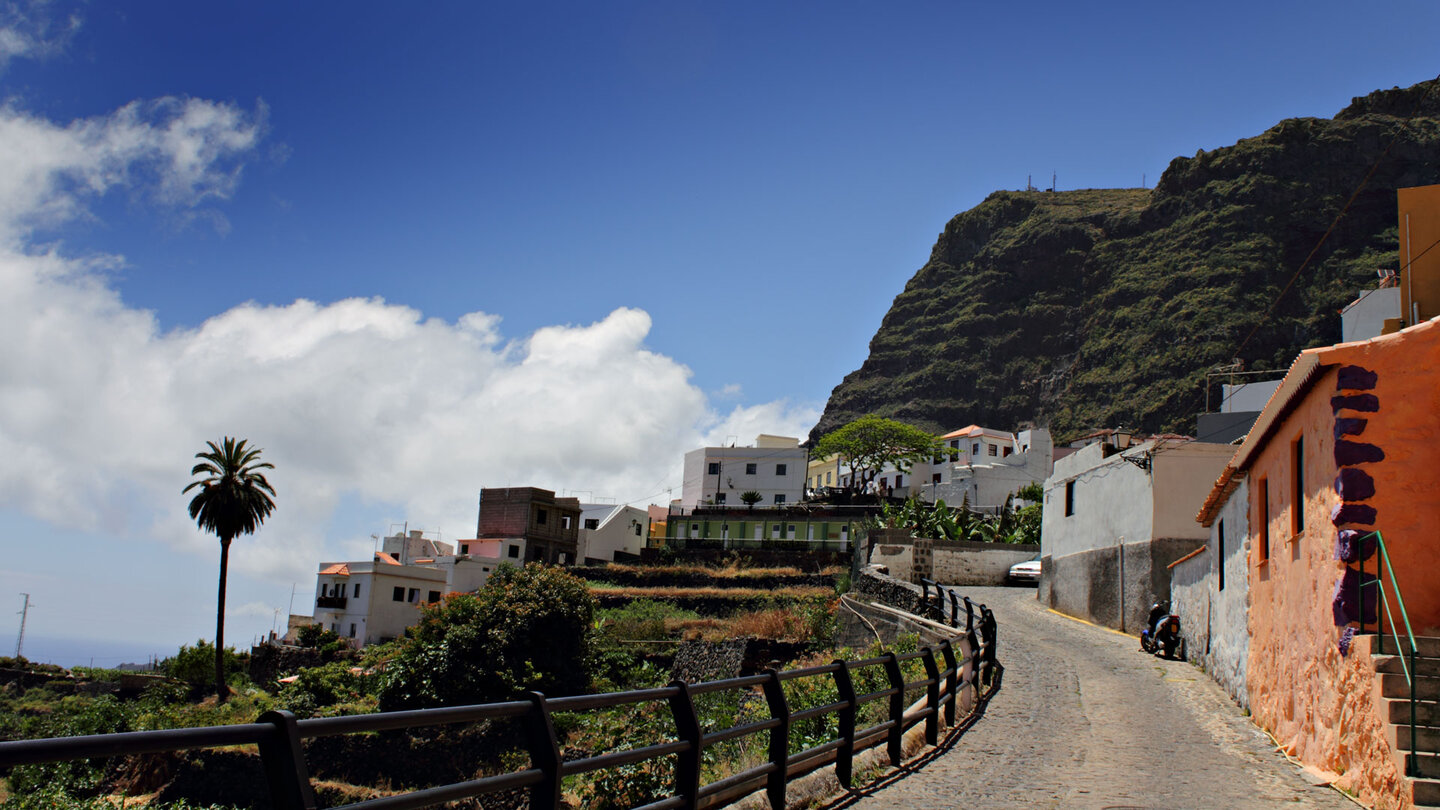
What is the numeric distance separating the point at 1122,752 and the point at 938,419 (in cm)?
14187

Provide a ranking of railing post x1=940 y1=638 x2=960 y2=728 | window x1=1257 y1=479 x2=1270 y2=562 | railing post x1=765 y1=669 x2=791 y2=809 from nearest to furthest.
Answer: railing post x1=765 y1=669 x2=791 y2=809
railing post x1=940 y1=638 x2=960 y2=728
window x1=1257 y1=479 x2=1270 y2=562

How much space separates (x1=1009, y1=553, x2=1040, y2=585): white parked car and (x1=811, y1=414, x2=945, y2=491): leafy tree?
43537 millimetres

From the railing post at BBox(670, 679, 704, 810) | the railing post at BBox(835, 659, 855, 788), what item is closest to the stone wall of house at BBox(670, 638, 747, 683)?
the railing post at BBox(835, 659, 855, 788)

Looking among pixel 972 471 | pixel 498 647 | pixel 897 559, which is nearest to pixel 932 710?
pixel 498 647

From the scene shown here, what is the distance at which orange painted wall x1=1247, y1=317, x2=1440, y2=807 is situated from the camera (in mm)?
8461

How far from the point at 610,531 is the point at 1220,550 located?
61070 mm

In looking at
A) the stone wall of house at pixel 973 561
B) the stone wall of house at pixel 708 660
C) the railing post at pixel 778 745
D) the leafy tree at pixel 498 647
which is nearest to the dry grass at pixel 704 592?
the stone wall of house at pixel 973 561

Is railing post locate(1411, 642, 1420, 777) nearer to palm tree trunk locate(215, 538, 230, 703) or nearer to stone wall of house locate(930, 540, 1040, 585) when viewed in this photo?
stone wall of house locate(930, 540, 1040, 585)

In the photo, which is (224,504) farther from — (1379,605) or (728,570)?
(1379,605)

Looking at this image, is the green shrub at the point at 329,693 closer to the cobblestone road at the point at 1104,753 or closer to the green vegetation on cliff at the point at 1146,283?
the cobblestone road at the point at 1104,753

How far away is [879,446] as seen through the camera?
85.1m

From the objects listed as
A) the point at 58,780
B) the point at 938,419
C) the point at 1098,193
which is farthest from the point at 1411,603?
the point at 1098,193

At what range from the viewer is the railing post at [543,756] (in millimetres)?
4539

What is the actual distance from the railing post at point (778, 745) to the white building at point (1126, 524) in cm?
1857
